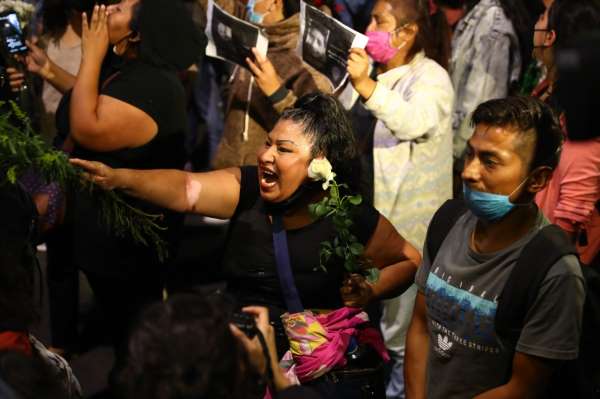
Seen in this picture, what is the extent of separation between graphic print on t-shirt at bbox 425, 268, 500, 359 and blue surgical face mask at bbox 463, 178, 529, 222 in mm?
216

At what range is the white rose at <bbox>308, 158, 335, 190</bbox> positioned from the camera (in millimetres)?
3090

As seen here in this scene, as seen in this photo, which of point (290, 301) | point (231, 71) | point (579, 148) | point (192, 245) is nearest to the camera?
point (290, 301)

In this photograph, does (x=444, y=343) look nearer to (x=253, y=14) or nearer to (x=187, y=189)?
(x=187, y=189)

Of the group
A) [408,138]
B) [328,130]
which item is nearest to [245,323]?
[328,130]

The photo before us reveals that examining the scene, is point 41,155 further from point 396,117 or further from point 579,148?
point 579,148

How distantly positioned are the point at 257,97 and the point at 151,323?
2.58 meters

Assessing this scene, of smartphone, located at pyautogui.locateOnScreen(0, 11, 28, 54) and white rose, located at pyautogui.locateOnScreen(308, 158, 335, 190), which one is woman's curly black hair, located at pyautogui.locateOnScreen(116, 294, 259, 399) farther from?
smartphone, located at pyautogui.locateOnScreen(0, 11, 28, 54)

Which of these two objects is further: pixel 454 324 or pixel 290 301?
pixel 290 301

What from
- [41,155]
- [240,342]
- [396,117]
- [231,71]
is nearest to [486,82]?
[396,117]

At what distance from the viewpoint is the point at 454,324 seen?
2.75 metres

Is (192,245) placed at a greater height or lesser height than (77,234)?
lesser

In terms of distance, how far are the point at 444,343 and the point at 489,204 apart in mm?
447

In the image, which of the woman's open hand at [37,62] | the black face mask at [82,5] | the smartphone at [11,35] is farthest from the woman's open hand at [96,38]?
the woman's open hand at [37,62]

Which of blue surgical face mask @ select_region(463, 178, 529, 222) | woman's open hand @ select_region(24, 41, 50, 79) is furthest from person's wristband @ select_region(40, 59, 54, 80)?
blue surgical face mask @ select_region(463, 178, 529, 222)
